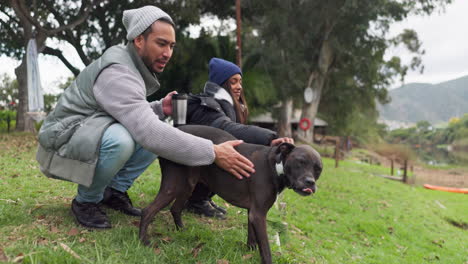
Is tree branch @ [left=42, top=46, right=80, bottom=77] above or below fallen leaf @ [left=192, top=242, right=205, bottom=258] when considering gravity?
above

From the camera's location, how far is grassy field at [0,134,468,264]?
275 cm

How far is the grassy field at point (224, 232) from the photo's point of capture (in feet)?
9.02

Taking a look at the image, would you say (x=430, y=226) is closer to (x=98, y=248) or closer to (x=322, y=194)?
(x=322, y=194)

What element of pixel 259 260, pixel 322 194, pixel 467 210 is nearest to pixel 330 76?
pixel 467 210

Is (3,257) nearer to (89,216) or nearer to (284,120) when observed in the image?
(89,216)

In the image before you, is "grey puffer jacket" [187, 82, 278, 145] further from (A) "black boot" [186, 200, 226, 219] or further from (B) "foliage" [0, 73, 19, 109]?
(B) "foliage" [0, 73, 19, 109]

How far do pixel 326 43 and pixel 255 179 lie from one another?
78.4 feet

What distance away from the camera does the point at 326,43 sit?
2497 centimetres

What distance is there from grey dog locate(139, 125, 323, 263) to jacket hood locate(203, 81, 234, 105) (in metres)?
0.73

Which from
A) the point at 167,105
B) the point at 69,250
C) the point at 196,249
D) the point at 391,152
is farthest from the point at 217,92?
the point at 391,152

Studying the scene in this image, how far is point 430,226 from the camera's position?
9023mm

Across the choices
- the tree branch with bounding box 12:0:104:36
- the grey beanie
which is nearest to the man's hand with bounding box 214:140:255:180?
the grey beanie

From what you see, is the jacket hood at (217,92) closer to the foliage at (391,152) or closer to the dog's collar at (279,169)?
the dog's collar at (279,169)

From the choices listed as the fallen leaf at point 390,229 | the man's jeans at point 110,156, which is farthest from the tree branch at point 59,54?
the man's jeans at point 110,156
